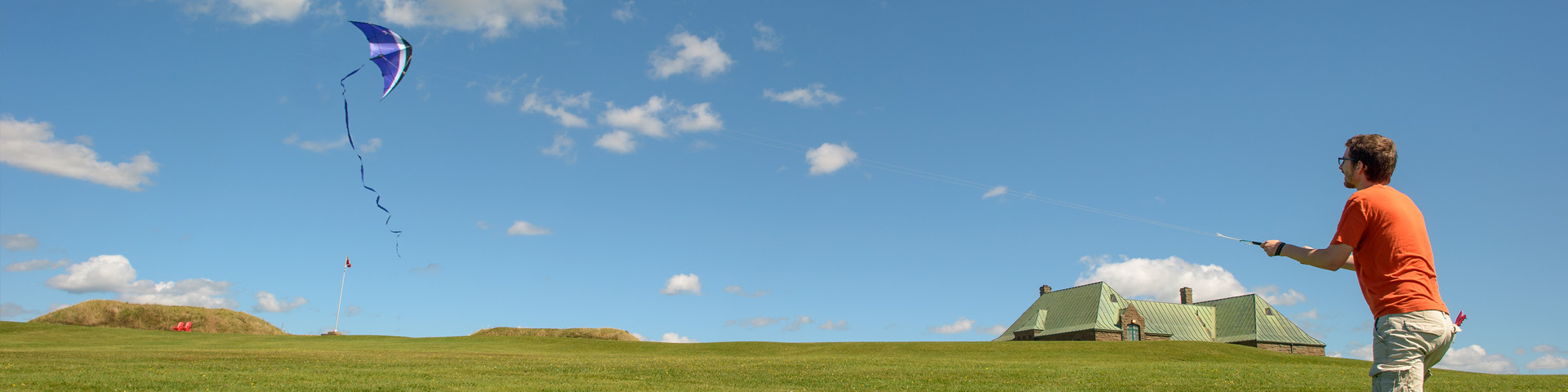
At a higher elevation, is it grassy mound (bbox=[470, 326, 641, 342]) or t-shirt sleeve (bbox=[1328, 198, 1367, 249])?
t-shirt sleeve (bbox=[1328, 198, 1367, 249])

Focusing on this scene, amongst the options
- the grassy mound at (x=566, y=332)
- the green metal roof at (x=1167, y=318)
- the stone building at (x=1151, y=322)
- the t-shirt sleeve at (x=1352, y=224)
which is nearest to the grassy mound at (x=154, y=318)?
the grassy mound at (x=566, y=332)

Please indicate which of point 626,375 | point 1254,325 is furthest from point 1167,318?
point 626,375

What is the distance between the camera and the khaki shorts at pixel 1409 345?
17.5ft

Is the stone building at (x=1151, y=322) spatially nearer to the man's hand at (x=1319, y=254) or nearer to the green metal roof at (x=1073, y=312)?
the green metal roof at (x=1073, y=312)

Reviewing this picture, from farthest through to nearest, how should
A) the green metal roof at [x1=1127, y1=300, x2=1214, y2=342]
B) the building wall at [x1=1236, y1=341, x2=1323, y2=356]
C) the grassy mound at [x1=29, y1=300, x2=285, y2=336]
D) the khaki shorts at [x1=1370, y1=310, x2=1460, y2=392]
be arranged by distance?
the green metal roof at [x1=1127, y1=300, x2=1214, y2=342] → the building wall at [x1=1236, y1=341, x2=1323, y2=356] → the grassy mound at [x1=29, y1=300, x2=285, y2=336] → the khaki shorts at [x1=1370, y1=310, x2=1460, y2=392]

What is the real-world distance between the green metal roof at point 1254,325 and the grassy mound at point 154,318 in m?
84.3

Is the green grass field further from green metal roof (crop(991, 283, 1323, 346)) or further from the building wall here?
the building wall

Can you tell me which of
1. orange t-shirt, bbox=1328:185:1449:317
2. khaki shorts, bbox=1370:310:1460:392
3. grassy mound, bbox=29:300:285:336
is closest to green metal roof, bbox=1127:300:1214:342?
grassy mound, bbox=29:300:285:336

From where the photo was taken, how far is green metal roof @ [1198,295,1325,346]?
77.8 meters

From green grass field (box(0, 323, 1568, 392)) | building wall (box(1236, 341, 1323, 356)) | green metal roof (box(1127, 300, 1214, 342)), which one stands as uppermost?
green metal roof (box(1127, 300, 1214, 342))

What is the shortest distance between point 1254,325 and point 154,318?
316 ft

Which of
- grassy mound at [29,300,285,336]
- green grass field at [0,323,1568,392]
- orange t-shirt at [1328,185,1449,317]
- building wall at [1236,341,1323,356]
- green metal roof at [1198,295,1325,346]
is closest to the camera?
orange t-shirt at [1328,185,1449,317]

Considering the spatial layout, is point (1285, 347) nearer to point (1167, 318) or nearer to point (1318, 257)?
point (1167, 318)

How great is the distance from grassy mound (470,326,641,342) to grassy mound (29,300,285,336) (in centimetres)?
1631
